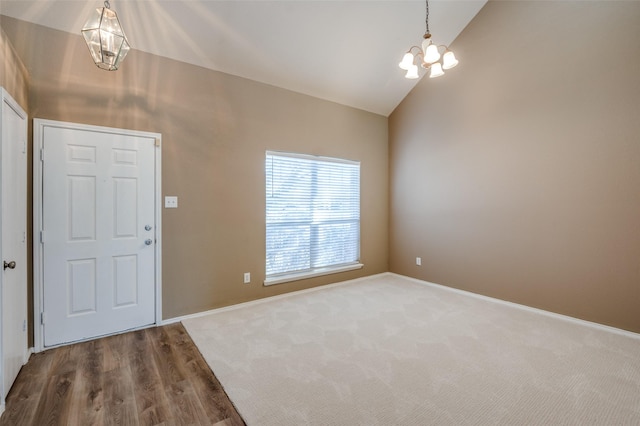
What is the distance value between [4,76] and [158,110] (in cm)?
120

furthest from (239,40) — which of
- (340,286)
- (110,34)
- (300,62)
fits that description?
(340,286)

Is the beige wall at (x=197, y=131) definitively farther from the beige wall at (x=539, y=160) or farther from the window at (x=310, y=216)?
the beige wall at (x=539, y=160)

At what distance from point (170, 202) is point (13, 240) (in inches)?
48.3

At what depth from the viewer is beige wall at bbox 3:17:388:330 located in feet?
8.35

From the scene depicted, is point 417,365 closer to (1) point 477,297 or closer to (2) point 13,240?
(1) point 477,297

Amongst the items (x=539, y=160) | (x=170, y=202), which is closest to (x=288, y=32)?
(x=170, y=202)

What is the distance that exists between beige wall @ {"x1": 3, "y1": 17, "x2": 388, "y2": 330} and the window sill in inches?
4.0

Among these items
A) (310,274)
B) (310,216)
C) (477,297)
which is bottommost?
(477,297)

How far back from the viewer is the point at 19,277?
85.7 inches

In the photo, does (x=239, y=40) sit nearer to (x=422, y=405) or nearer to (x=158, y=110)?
(x=158, y=110)

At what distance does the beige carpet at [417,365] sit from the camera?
1718 mm

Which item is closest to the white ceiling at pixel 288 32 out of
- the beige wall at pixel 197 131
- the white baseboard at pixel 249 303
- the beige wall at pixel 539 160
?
the beige wall at pixel 197 131

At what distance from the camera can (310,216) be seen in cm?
417

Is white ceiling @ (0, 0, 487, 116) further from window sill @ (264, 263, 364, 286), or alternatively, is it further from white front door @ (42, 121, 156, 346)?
window sill @ (264, 263, 364, 286)
